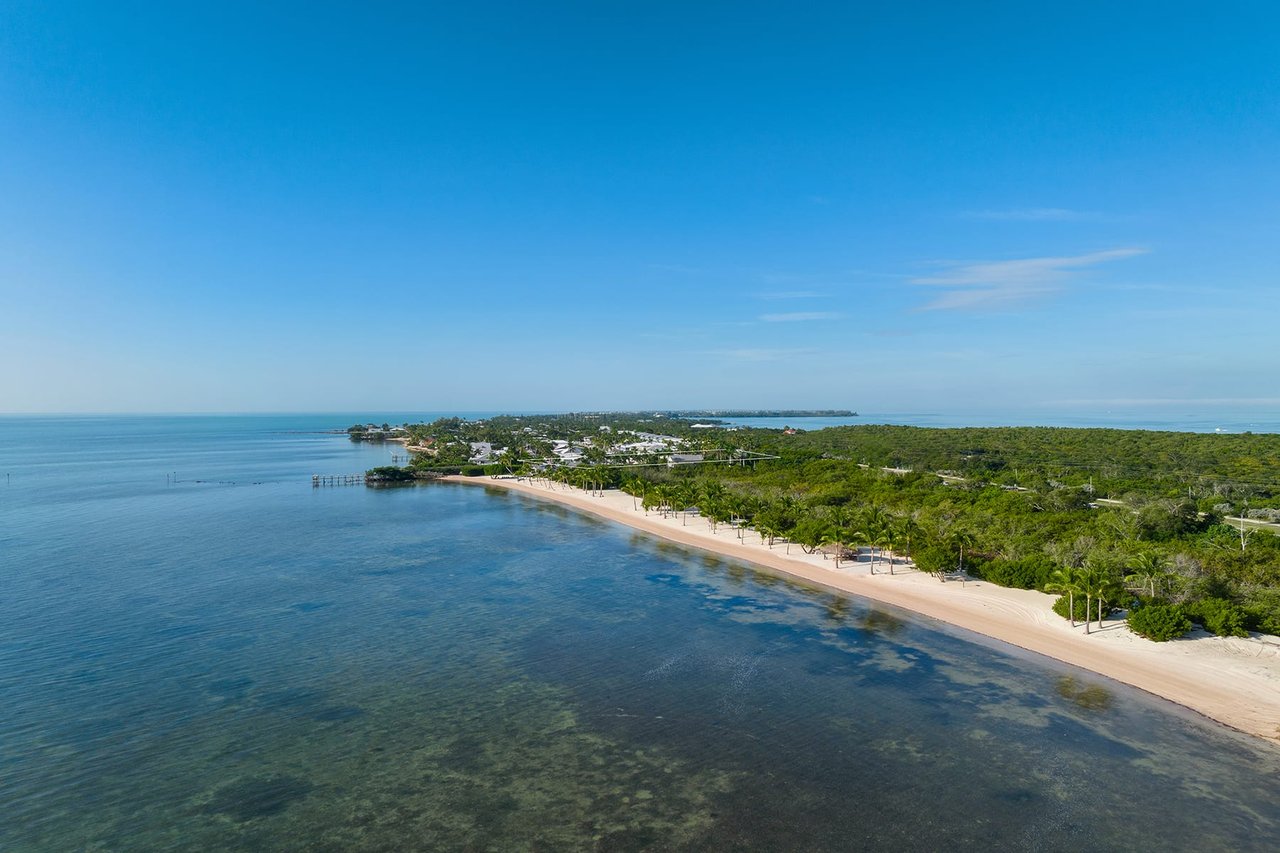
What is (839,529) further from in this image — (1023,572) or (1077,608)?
(1077,608)

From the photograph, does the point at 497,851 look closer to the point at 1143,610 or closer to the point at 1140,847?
the point at 1140,847

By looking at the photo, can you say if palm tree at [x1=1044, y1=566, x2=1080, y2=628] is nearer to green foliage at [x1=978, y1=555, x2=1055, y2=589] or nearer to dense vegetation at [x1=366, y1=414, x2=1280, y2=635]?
dense vegetation at [x1=366, y1=414, x2=1280, y2=635]

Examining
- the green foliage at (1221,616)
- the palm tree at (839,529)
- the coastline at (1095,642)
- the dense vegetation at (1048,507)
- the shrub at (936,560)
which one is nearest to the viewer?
the coastline at (1095,642)

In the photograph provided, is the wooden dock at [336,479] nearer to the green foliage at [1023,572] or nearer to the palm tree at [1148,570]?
the green foliage at [1023,572]

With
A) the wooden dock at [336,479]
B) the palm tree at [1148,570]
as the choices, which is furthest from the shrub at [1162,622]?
the wooden dock at [336,479]

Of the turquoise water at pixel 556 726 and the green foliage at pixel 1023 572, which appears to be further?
the green foliage at pixel 1023 572

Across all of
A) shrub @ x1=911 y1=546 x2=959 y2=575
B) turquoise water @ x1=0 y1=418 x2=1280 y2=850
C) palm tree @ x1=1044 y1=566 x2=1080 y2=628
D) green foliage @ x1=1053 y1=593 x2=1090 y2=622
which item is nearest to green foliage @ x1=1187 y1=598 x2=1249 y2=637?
green foliage @ x1=1053 y1=593 x2=1090 y2=622
